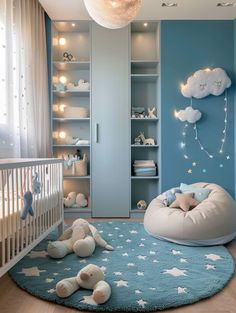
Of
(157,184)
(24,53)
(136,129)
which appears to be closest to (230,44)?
(136,129)

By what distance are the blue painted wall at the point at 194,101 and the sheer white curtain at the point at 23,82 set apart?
1.40 metres

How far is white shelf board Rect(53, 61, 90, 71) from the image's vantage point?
3.22m

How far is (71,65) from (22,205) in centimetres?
229

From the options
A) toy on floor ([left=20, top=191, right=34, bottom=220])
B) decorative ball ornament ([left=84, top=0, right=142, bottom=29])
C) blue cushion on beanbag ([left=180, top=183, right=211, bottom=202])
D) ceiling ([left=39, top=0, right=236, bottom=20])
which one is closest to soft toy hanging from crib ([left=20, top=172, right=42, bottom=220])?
toy on floor ([left=20, top=191, right=34, bottom=220])

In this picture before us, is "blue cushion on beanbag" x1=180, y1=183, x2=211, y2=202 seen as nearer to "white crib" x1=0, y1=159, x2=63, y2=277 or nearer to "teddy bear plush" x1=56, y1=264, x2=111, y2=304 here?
"white crib" x1=0, y1=159, x2=63, y2=277

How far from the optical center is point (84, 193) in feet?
11.5

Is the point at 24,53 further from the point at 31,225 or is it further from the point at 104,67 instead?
the point at 31,225

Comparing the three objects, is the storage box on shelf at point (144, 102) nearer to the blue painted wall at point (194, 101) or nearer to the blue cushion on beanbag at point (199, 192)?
the blue painted wall at point (194, 101)

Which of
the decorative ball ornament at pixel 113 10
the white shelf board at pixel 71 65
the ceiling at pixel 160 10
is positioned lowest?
the decorative ball ornament at pixel 113 10

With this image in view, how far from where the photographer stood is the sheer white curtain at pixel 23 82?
2.19 metres

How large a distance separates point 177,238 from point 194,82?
6.09 feet

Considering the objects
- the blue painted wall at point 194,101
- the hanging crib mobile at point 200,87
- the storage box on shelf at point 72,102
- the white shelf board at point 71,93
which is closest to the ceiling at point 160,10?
the blue painted wall at point 194,101

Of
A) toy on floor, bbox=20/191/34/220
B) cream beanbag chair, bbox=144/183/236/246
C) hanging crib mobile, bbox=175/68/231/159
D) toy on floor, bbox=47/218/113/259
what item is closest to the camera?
toy on floor, bbox=20/191/34/220

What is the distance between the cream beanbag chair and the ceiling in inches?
80.3
